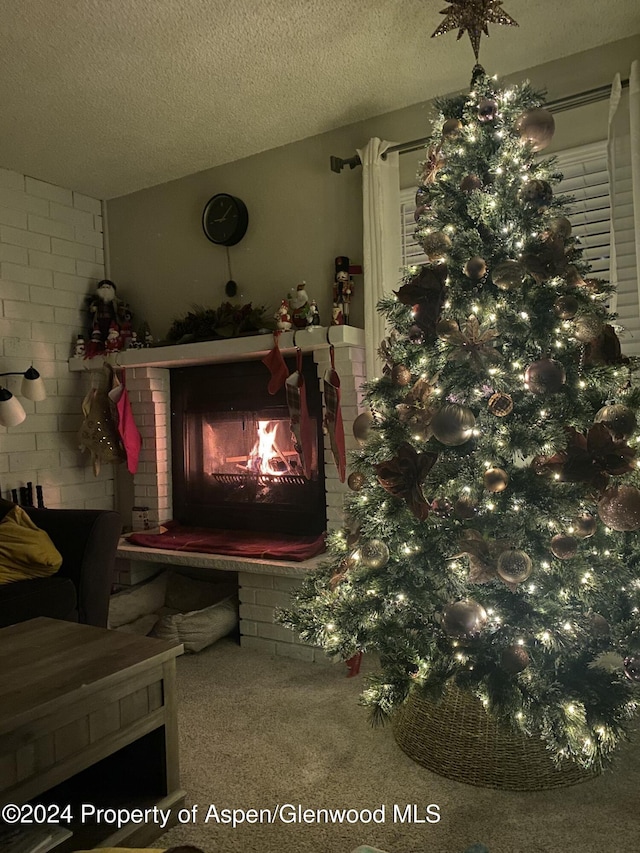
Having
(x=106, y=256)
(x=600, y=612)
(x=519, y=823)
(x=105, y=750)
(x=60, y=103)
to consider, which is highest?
(x=60, y=103)

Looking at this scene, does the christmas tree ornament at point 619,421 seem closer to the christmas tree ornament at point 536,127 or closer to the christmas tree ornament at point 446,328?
the christmas tree ornament at point 446,328

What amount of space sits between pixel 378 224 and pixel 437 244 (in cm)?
120

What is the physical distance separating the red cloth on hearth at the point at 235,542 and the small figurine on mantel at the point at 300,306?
1106mm

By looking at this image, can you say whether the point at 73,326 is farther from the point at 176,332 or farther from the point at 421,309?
the point at 421,309

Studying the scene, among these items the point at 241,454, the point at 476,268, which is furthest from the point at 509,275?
the point at 241,454

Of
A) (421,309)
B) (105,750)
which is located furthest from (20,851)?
(421,309)

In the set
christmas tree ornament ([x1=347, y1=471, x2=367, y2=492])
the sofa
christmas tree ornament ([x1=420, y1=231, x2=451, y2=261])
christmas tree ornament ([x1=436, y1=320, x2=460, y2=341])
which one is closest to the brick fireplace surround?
the sofa

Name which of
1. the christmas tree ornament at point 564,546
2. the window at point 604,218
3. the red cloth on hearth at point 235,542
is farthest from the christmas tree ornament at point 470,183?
the red cloth on hearth at point 235,542

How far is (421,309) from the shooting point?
204 centimetres

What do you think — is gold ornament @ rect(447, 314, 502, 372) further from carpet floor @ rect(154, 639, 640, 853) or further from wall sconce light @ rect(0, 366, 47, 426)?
wall sconce light @ rect(0, 366, 47, 426)

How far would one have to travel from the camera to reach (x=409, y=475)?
187cm

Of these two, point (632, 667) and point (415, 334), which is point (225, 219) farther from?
point (632, 667)

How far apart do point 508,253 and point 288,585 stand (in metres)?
1.81

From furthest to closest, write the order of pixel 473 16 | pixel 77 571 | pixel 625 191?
pixel 77 571, pixel 625 191, pixel 473 16
